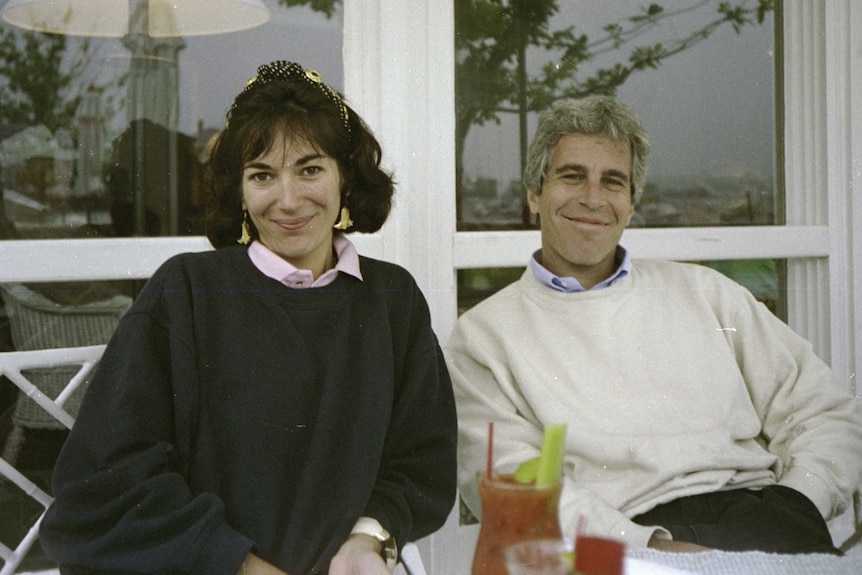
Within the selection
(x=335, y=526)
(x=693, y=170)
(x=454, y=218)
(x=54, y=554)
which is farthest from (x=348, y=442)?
(x=693, y=170)

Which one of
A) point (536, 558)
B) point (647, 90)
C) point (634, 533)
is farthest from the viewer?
point (647, 90)

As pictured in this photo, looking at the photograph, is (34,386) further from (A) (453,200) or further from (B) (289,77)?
(A) (453,200)

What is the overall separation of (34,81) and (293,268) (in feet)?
2.76

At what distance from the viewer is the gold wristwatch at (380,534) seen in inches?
64.5

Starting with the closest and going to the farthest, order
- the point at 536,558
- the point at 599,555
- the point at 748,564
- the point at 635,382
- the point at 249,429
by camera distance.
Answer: the point at 599,555 < the point at 536,558 < the point at 748,564 < the point at 249,429 < the point at 635,382

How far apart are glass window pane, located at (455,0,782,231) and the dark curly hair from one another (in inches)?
18.8

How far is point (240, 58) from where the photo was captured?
2.10 metres

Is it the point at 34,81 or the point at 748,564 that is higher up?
the point at 34,81

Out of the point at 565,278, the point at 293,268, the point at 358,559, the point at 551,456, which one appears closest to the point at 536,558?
the point at 551,456

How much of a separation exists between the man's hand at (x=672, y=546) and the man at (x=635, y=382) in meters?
0.02

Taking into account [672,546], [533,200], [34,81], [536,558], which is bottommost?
[672,546]

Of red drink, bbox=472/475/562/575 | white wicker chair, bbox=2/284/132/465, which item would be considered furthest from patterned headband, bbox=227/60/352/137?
red drink, bbox=472/475/562/575

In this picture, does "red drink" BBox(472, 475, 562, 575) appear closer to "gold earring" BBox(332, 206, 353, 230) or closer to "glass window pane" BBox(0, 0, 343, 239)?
"gold earring" BBox(332, 206, 353, 230)

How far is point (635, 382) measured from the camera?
199cm
